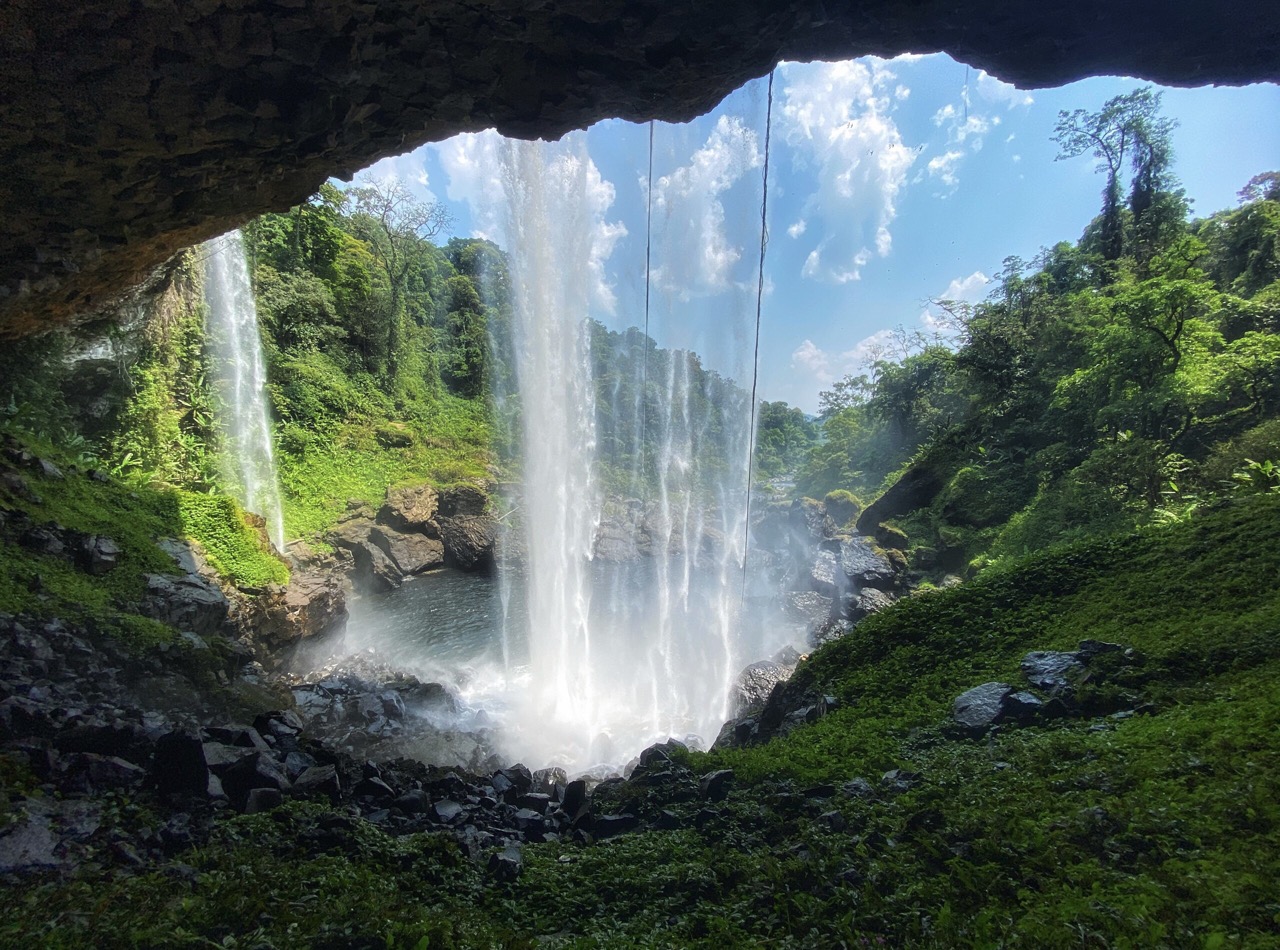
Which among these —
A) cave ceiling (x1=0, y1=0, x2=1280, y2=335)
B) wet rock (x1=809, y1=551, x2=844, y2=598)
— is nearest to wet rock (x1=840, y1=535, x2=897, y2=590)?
wet rock (x1=809, y1=551, x2=844, y2=598)

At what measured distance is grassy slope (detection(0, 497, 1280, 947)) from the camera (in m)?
2.79

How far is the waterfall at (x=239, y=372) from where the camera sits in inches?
612

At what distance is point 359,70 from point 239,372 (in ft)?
43.7

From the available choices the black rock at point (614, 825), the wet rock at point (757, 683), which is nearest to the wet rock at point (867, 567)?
the wet rock at point (757, 683)

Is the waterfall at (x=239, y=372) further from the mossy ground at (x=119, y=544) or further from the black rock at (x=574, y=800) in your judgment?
the black rock at (x=574, y=800)

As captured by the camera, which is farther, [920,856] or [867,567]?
[867,567]

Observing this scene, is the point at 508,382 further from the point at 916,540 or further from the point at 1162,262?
the point at 1162,262

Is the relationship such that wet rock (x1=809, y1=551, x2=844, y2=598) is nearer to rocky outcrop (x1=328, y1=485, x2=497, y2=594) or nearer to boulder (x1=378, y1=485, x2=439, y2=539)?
rocky outcrop (x1=328, y1=485, x2=497, y2=594)

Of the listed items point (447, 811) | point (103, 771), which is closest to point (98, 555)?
point (103, 771)

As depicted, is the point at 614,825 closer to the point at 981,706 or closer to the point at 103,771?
the point at 981,706

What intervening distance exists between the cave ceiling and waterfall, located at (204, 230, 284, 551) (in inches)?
328

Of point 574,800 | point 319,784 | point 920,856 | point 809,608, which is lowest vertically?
point 920,856

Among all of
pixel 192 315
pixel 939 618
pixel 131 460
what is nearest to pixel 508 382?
pixel 192 315

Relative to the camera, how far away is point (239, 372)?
53.4 ft
